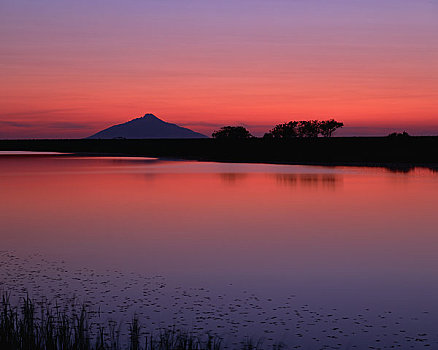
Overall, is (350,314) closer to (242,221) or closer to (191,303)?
(191,303)

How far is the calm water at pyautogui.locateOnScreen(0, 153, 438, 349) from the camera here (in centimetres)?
1000

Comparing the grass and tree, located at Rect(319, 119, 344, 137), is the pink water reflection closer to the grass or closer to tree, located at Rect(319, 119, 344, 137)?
the grass

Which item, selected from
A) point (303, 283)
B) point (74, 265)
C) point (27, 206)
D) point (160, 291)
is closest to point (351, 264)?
point (303, 283)

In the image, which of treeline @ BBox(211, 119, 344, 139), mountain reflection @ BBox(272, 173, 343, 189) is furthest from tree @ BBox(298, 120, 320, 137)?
mountain reflection @ BBox(272, 173, 343, 189)

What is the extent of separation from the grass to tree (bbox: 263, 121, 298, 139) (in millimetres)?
165175

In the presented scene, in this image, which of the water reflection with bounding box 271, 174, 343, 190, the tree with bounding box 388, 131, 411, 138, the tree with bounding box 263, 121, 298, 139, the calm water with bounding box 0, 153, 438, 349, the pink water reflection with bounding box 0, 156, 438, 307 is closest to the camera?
the calm water with bounding box 0, 153, 438, 349

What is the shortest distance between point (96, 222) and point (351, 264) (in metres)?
10.0

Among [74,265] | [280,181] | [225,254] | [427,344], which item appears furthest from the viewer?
[280,181]

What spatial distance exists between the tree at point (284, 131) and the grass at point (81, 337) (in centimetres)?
16518

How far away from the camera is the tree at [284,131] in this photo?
570ft

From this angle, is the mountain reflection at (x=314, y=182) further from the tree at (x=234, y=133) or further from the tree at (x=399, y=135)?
the tree at (x=234, y=133)

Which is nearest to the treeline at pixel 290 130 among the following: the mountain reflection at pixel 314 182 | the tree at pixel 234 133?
the tree at pixel 234 133

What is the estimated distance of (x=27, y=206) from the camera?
26.1 meters

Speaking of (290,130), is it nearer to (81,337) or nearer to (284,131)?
(284,131)
